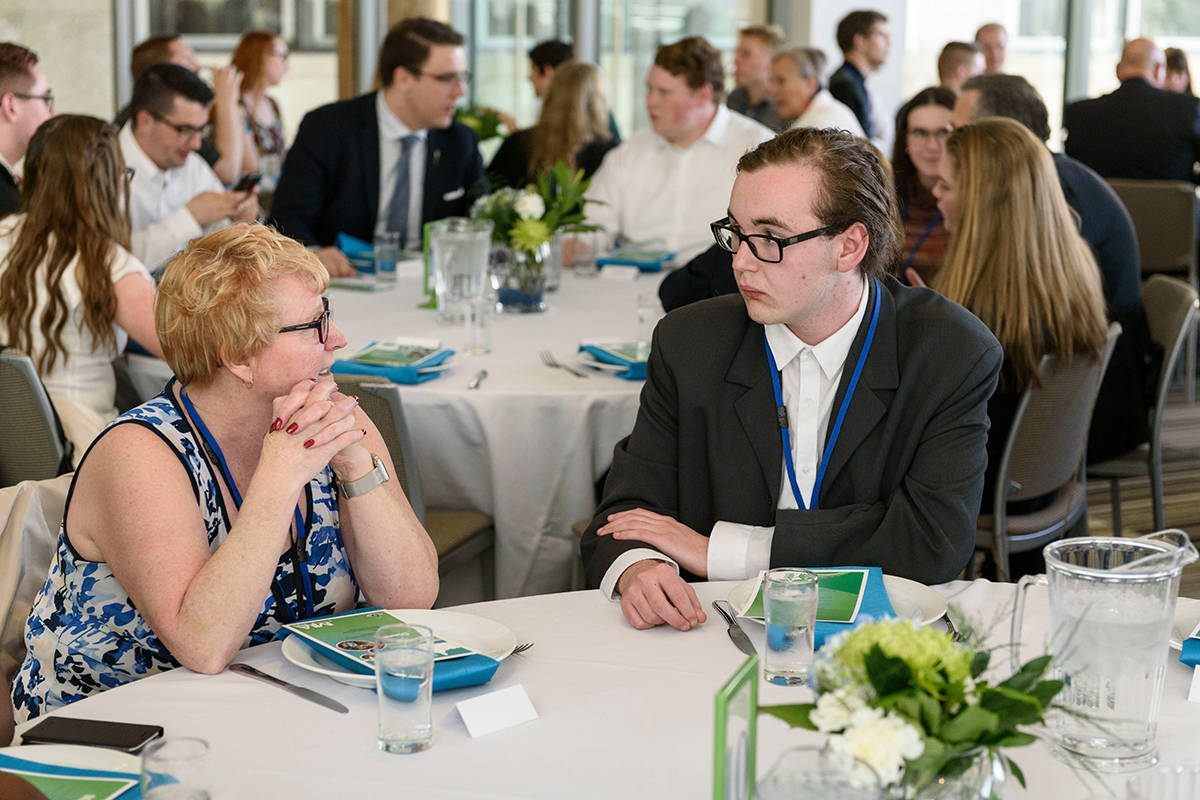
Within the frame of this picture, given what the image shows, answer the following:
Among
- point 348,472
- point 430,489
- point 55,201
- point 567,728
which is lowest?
point 430,489

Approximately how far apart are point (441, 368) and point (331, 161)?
6.53 ft

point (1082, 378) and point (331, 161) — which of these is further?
point (331, 161)

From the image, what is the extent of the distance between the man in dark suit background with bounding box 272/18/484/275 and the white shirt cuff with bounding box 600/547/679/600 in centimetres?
317

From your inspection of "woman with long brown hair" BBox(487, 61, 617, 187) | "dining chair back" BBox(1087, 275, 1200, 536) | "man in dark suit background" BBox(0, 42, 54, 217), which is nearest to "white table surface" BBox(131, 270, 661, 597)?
"dining chair back" BBox(1087, 275, 1200, 536)

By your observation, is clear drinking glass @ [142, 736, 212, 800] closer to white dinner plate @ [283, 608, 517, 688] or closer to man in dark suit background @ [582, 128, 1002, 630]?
white dinner plate @ [283, 608, 517, 688]

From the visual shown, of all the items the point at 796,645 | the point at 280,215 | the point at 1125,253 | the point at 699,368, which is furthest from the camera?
the point at 280,215

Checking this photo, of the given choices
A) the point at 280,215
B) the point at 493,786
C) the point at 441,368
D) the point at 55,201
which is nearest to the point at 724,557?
the point at 493,786

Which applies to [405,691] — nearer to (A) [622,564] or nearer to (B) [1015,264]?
(A) [622,564]

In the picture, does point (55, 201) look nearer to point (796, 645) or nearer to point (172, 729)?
point (172, 729)

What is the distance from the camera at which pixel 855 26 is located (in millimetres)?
8211

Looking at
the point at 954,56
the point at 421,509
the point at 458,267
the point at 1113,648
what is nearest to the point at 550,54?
the point at 954,56

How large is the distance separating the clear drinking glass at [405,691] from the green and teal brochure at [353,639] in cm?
11

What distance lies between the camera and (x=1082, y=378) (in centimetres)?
316

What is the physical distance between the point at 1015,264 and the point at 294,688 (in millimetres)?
2134
